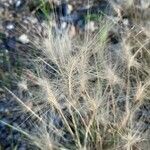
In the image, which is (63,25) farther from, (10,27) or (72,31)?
(10,27)

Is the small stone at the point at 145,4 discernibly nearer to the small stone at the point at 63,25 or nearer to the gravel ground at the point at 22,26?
the gravel ground at the point at 22,26

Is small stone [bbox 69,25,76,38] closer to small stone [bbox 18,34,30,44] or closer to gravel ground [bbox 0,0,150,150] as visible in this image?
gravel ground [bbox 0,0,150,150]

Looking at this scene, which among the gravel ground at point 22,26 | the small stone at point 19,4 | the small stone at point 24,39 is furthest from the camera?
the small stone at point 19,4

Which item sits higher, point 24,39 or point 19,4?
point 19,4

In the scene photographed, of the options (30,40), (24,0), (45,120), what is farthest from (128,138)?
(24,0)

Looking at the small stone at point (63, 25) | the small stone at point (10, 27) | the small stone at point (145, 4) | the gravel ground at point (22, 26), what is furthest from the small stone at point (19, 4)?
the small stone at point (145, 4)

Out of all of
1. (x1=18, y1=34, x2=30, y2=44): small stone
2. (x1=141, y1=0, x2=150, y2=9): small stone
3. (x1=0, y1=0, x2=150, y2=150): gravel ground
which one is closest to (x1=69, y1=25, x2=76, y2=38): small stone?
(x1=0, y1=0, x2=150, y2=150): gravel ground

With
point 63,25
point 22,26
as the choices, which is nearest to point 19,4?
point 22,26

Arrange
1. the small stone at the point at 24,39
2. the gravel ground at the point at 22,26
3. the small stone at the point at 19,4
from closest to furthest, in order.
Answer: the gravel ground at the point at 22,26
the small stone at the point at 24,39
the small stone at the point at 19,4

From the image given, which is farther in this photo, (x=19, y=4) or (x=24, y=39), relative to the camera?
(x=19, y=4)
